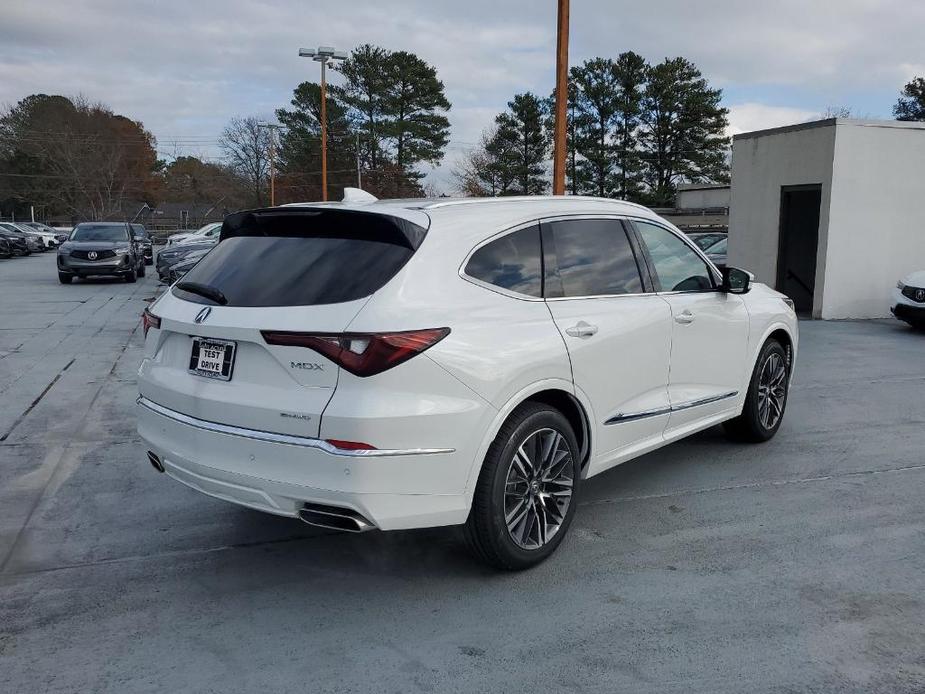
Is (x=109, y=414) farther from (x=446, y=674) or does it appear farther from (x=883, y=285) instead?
(x=883, y=285)

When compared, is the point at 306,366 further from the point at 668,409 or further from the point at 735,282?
the point at 735,282

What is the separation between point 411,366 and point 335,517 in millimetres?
705

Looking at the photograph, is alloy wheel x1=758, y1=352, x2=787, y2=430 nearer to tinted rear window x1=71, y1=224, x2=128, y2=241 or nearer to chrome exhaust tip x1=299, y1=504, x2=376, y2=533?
chrome exhaust tip x1=299, y1=504, x2=376, y2=533

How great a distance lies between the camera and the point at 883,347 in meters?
11.3

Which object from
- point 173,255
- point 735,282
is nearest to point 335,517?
point 735,282

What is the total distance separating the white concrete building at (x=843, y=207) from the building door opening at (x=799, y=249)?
0.02 metres

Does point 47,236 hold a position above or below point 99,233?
below

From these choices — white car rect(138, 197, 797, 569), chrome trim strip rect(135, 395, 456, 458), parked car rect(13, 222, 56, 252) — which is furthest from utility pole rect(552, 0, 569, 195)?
parked car rect(13, 222, 56, 252)

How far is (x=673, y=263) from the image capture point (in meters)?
5.16

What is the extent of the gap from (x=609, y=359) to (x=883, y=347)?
864 centimetres

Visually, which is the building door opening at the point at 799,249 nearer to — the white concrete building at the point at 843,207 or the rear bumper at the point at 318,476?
the white concrete building at the point at 843,207

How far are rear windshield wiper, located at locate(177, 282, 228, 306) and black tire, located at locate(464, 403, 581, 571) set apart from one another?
1402 mm

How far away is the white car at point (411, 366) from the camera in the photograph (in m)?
3.32

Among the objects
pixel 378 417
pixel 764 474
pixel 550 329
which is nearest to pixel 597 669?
pixel 378 417
